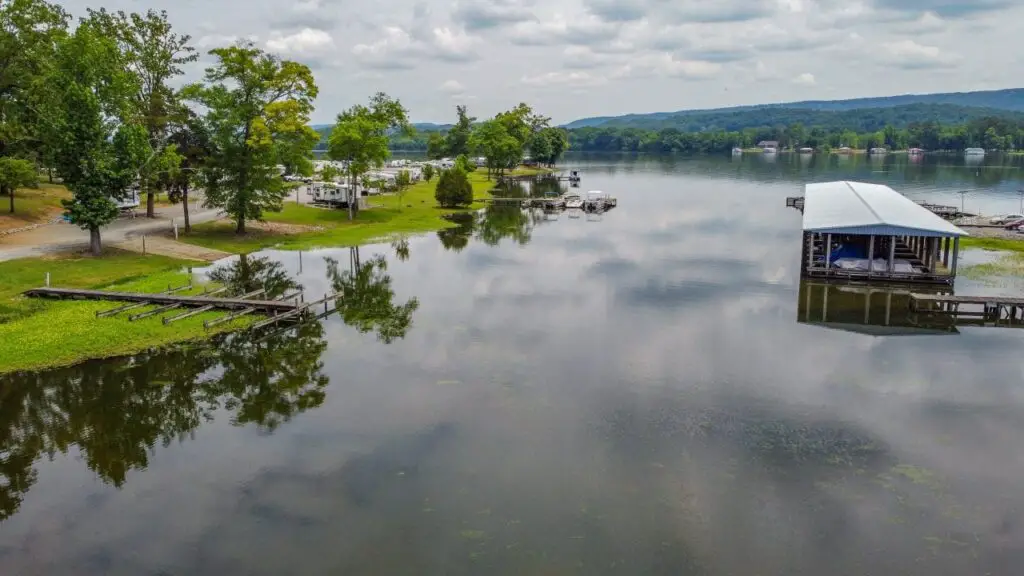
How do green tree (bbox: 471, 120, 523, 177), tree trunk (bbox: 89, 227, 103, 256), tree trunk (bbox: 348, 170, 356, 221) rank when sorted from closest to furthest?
tree trunk (bbox: 89, 227, 103, 256) < tree trunk (bbox: 348, 170, 356, 221) < green tree (bbox: 471, 120, 523, 177)

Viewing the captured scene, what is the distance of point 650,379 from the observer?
24.0 meters

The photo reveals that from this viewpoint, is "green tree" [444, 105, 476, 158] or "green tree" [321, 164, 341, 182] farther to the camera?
"green tree" [444, 105, 476, 158]

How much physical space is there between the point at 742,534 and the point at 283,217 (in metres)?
50.8

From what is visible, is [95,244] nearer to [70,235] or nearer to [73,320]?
[70,235]

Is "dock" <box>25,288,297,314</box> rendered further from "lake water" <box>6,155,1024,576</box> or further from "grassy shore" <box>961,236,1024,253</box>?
"grassy shore" <box>961,236,1024,253</box>

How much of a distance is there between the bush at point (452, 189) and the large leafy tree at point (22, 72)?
34164 mm

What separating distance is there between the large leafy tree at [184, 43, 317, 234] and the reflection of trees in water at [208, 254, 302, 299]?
7.52 metres

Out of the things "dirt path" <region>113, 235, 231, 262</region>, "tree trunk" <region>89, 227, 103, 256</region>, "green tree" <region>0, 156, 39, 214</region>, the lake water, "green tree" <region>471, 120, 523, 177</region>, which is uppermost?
"green tree" <region>471, 120, 523, 177</region>

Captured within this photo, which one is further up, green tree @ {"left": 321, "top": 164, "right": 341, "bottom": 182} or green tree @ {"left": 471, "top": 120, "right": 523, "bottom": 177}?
green tree @ {"left": 471, "top": 120, "right": 523, "bottom": 177}

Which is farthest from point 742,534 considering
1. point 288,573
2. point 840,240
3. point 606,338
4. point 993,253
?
point 993,253

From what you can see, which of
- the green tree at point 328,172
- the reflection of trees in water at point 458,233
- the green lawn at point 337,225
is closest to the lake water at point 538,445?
the green lawn at point 337,225

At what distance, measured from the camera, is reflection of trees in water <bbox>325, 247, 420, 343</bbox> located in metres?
30.7

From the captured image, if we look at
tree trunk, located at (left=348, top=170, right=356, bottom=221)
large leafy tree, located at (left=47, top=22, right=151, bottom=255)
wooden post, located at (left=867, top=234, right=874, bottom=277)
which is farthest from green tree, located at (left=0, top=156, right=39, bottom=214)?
wooden post, located at (left=867, top=234, right=874, bottom=277)

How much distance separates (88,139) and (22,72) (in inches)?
643
